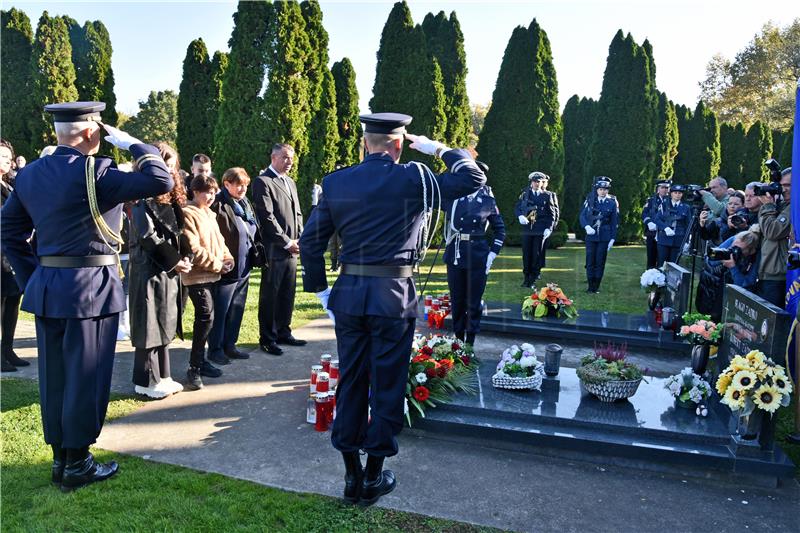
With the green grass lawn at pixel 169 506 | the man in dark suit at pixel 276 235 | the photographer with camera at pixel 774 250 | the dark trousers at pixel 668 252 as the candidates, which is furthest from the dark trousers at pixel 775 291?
the dark trousers at pixel 668 252

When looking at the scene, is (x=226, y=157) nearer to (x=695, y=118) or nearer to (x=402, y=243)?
(x=402, y=243)

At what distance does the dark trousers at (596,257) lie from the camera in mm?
10844

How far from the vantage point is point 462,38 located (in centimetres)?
2192

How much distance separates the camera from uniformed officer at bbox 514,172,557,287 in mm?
11820

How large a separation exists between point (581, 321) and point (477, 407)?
3.85 metres

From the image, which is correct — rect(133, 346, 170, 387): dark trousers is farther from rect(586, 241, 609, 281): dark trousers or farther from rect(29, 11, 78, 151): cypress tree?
rect(29, 11, 78, 151): cypress tree

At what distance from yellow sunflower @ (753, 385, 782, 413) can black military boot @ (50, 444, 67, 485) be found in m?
4.59

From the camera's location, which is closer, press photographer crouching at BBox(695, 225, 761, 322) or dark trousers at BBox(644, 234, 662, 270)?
press photographer crouching at BBox(695, 225, 761, 322)

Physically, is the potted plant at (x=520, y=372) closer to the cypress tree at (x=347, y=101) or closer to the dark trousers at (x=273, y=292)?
the dark trousers at (x=273, y=292)

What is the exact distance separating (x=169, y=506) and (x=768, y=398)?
394 centimetres

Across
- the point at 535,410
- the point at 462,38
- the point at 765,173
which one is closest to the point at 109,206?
the point at 535,410

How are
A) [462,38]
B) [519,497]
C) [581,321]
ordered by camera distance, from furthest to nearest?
[462,38] < [581,321] < [519,497]

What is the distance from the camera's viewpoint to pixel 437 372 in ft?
16.1

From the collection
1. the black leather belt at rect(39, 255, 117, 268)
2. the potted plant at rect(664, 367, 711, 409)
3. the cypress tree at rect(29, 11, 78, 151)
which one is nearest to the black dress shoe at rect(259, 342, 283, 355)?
the black leather belt at rect(39, 255, 117, 268)
